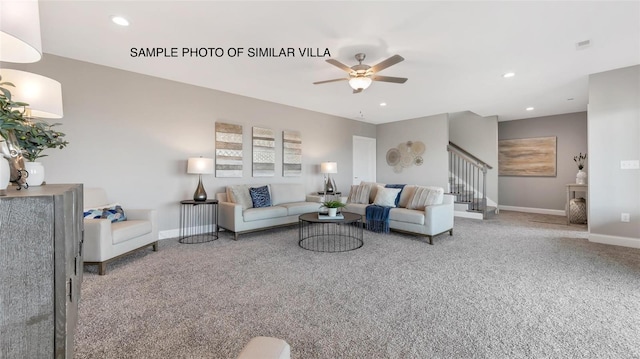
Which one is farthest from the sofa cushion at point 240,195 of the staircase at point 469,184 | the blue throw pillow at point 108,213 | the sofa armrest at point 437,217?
the staircase at point 469,184

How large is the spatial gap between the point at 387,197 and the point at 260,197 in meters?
2.27

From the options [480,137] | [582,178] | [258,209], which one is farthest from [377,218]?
[582,178]

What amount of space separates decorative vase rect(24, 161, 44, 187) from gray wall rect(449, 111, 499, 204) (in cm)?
737

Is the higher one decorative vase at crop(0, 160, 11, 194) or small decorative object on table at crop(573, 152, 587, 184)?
small decorative object on table at crop(573, 152, 587, 184)

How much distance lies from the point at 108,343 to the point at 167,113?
3.49m

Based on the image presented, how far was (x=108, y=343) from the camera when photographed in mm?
1692

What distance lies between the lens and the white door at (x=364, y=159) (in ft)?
24.2

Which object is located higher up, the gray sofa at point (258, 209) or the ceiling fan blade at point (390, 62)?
the ceiling fan blade at point (390, 62)

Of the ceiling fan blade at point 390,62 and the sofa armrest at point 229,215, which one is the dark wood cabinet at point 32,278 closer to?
the ceiling fan blade at point 390,62

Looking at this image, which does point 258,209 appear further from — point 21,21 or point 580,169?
point 580,169

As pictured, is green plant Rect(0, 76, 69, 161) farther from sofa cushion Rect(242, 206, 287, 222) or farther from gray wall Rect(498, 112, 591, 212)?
gray wall Rect(498, 112, 591, 212)

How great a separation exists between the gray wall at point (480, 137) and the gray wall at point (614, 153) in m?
2.87

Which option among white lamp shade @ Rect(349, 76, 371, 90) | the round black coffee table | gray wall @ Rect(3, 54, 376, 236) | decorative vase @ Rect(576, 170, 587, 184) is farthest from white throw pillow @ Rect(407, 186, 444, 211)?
decorative vase @ Rect(576, 170, 587, 184)

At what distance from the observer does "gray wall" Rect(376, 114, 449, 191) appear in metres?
6.58
